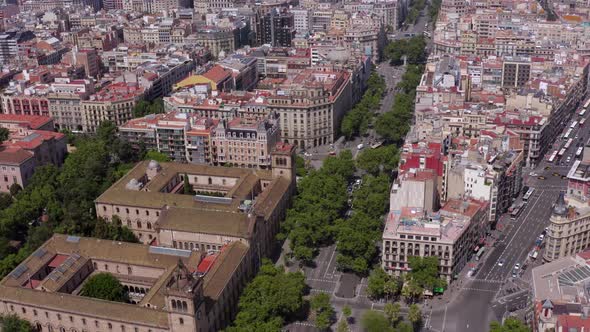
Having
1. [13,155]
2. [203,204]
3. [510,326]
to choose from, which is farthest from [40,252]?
[510,326]

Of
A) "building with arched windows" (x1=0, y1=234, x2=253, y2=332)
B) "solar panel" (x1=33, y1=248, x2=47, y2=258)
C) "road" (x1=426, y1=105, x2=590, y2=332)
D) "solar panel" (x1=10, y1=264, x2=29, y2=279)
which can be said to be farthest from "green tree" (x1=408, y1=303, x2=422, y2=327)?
"solar panel" (x1=10, y1=264, x2=29, y2=279)

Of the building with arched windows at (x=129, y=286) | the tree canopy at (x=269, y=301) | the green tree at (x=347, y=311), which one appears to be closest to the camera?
the building with arched windows at (x=129, y=286)

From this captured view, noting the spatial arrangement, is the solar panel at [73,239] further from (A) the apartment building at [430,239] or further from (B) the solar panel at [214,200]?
(A) the apartment building at [430,239]

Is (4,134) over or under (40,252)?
over

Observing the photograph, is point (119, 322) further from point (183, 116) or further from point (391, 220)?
point (183, 116)

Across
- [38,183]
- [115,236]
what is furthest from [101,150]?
[115,236]

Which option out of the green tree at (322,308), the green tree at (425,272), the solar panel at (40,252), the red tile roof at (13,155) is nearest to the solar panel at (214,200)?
the solar panel at (40,252)

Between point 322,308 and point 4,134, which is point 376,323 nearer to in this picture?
point 322,308
